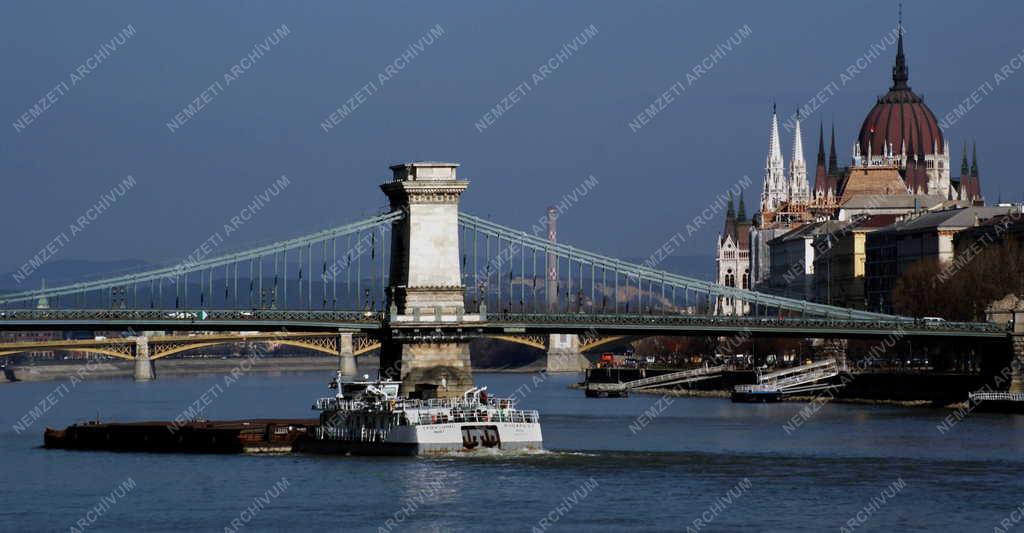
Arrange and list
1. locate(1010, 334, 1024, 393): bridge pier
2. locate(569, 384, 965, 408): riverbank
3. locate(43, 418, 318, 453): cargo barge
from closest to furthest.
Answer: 1. locate(43, 418, 318, 453): cargo barge
2. locate(1010, 334, 1024, 393): bridge pier
3. locate(569, 384, 965, 408): riverbank

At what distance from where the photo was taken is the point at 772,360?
15325 cm

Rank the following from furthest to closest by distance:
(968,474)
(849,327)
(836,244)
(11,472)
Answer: (836,244) < (849,327) < (11,472) < (968,474)

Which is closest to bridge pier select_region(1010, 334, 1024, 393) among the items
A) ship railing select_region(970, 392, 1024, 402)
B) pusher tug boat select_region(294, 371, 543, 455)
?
ship railing select_region(970, 392, 1024, 402)

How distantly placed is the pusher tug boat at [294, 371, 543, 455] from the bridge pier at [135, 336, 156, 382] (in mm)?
95092

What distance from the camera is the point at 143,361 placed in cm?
18475

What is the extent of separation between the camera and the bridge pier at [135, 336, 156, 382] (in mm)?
174975

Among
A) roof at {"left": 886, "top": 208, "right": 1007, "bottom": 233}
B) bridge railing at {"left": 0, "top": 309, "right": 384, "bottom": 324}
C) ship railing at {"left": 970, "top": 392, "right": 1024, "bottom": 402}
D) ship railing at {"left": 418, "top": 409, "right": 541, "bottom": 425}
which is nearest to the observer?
ship railing at {"left": 418, "top": 409, "right": 541, "bottom": 425}

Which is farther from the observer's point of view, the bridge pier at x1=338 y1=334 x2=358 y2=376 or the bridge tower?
the bridge pier at x1=338 y1=334 x2=358 y2=376

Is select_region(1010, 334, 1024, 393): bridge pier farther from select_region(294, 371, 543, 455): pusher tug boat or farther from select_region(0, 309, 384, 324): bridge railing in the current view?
select_region(294, 371, 543, 455): pusher tug boat

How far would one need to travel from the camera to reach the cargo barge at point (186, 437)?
79688mm

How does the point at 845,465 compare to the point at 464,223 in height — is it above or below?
below

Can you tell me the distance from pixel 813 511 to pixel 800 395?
6593cm

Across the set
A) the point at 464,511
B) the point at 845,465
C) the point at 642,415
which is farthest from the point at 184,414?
the point at 464,511

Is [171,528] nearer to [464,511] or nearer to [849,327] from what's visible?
[464,511]
